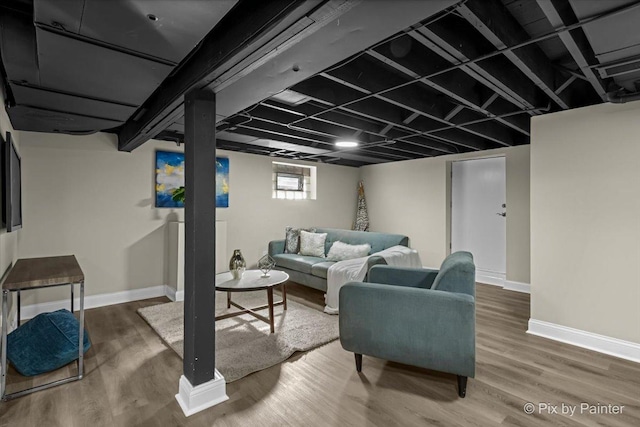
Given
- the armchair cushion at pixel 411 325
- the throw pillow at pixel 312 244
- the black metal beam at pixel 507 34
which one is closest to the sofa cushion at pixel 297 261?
the throw pillow at pixel 312 244

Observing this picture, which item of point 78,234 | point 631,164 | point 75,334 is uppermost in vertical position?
point 631,164

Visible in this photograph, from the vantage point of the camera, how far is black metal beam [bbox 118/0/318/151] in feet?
4.07

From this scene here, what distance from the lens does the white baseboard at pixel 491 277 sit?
5012mm

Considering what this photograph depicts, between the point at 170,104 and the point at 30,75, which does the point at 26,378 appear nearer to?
the point at 30,75

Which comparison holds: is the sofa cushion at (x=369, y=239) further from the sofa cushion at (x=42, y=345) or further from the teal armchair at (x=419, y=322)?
the sofa cushion at (x=42, y=345)

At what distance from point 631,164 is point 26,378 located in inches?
204

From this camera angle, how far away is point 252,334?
122 inches

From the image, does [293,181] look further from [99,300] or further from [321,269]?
[99,300]

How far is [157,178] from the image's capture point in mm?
4336

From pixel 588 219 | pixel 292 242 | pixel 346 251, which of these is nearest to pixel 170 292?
pixel 292 242

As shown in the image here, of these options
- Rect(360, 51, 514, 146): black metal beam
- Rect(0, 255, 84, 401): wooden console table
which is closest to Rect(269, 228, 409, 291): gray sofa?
Rect(360, 51, 514, 146): black metal beam

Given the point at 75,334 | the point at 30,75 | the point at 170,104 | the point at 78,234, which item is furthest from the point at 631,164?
Answer: the point at 78,234

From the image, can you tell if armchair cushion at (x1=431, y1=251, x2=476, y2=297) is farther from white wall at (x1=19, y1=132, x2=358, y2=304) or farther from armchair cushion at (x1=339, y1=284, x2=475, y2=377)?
white wall at (x1=19, y1=132, x2=358, y2=304)

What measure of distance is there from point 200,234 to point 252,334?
5.04ft
